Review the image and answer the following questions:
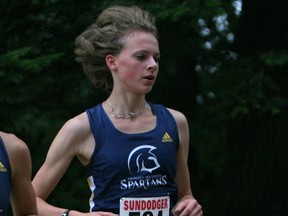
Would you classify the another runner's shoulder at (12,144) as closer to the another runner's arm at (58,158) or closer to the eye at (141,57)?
the another runner's arm at (58,158)

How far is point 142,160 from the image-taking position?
14.2 feet

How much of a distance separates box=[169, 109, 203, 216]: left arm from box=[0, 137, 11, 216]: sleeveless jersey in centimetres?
99

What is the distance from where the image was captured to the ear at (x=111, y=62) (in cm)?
460

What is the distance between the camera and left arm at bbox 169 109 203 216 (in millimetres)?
4316

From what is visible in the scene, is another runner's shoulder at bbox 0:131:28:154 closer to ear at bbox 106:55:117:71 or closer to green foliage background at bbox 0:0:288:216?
ear at bbox 106:55:117:71

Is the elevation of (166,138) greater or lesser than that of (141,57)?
lesser

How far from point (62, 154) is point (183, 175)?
578mm

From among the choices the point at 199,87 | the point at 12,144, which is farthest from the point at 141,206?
the point at 199,87

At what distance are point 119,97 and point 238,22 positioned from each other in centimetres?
349

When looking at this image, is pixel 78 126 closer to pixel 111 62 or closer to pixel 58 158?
pixel 58 158

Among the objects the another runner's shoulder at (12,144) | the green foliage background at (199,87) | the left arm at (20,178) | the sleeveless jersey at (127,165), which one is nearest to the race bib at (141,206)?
the sleeveless jersey at (127,165)

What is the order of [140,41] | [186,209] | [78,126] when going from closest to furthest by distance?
[186,209] → [78,126] → [140,41]

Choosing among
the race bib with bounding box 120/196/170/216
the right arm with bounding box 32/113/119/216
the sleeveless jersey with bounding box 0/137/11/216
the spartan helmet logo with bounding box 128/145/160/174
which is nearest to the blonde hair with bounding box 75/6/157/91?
the right arm with bounding box 32/113/119/216

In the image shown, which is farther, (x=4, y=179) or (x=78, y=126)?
(x=78, y=126)
